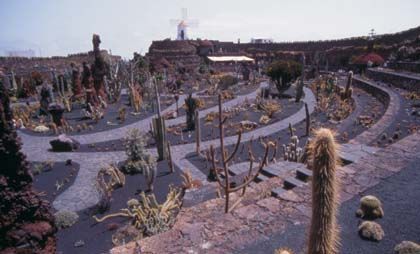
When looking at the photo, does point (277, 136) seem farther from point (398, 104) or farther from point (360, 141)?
point (398, 104)

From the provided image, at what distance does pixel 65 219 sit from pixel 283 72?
16.8 meters

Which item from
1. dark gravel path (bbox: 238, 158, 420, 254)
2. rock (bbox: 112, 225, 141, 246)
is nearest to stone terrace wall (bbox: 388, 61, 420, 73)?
dark gravel path (bbox: 238, 158, 420, 254)

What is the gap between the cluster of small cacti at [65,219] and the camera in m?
6.15

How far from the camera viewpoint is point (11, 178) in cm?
371

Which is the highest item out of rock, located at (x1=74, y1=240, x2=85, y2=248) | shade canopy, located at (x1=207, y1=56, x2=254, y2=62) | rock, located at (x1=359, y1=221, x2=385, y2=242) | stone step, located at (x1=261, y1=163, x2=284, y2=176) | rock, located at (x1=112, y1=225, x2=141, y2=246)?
shade canopy, located at (x1=207, y1=56, x2=254, y2=62)

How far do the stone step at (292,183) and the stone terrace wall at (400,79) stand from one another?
13.9m

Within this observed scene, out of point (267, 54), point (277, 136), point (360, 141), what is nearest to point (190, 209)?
point (360, 141)

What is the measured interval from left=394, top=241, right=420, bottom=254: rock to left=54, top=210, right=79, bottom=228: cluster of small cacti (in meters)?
6.04

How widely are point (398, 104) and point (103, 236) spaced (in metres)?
13.5

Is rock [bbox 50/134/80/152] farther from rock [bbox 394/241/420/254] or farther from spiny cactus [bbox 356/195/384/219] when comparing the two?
rock [bbox 394/241/420/254]

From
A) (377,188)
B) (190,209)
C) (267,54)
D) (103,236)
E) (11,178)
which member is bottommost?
(103,236)

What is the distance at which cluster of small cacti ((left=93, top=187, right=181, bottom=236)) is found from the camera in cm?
574

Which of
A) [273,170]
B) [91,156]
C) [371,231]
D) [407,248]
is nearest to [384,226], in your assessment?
[371,231]

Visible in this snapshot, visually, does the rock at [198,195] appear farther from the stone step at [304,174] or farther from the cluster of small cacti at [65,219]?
the cluster of small cacti at [65,219]
